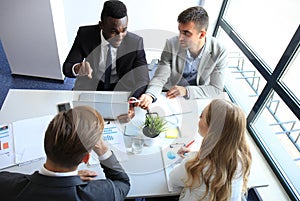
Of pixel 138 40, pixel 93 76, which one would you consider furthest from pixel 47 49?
pixel 138 40

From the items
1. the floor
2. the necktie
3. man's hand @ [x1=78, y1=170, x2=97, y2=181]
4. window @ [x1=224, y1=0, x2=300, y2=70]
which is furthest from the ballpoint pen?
the floor

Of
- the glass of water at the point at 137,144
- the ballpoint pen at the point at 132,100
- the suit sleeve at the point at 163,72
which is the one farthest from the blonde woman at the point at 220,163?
the suit sleeve at the point at 163,72

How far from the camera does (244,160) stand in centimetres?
116

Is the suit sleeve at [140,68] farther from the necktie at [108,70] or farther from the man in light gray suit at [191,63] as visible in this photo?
the necktie at [108,70]

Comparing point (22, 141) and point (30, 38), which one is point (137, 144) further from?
point (30, 38)

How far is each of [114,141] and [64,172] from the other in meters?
0.43

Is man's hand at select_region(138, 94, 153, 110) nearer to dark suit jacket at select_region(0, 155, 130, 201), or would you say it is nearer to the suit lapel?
the suit lapel

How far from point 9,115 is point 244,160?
1274 mm

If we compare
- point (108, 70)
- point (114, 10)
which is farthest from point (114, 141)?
point (114, 10)

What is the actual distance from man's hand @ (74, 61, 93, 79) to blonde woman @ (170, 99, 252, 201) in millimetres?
899

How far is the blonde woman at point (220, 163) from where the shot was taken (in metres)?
1.11

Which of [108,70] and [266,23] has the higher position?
[266,23]

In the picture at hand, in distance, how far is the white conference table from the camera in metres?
1.19

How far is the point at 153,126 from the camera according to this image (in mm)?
1373
